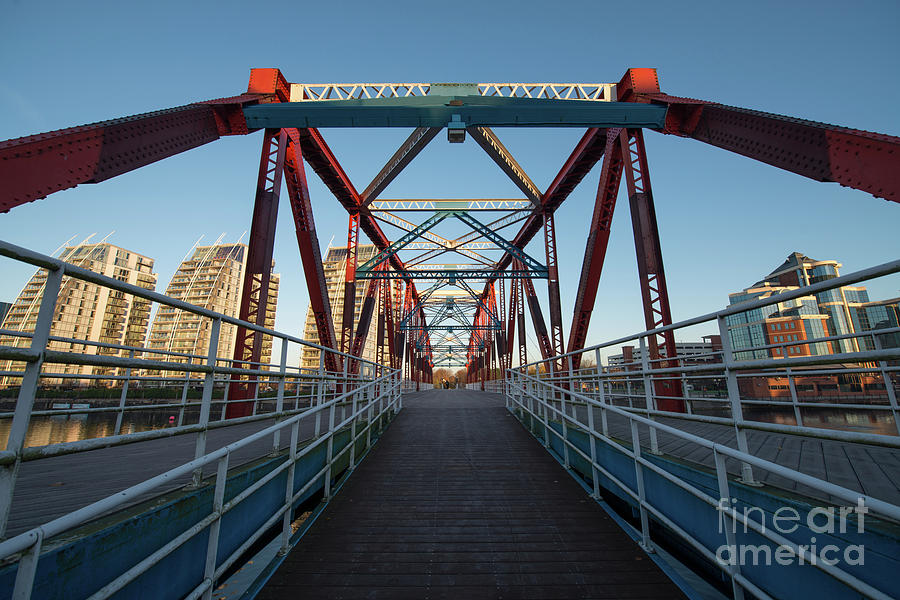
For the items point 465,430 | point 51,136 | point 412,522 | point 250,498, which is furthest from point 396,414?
point 51,136

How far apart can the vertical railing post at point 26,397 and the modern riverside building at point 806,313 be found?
16.7 m

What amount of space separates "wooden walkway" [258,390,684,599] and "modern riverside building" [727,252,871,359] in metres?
12.6

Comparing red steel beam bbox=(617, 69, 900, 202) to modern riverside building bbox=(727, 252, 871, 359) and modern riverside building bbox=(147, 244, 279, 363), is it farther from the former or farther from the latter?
modern riverside building bbox=(147, 244, 279, 363)

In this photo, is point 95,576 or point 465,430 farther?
point 465,430

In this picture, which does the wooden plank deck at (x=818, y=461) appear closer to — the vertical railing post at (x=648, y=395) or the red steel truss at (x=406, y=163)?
the vertical railing post at (x=648, y=395)

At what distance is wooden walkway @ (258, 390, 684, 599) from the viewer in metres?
3.03

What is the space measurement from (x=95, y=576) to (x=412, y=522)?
2.76 meters

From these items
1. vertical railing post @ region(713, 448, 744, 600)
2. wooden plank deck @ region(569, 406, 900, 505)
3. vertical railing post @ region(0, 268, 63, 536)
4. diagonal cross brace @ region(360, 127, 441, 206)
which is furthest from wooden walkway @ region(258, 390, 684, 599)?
diagonal cross brace @ region(360, 127, 441, 206)

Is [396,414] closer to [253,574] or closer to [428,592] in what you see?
[253,574]

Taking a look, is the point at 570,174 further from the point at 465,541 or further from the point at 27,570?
the point at 27,570

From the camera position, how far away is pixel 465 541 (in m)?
3.75

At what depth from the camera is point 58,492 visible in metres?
3.31

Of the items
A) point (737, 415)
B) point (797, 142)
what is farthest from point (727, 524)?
point (797, 142)

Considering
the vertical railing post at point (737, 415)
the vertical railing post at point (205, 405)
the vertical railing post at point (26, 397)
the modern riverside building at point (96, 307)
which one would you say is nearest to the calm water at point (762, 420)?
the vertical railing post at point (205, 405)
